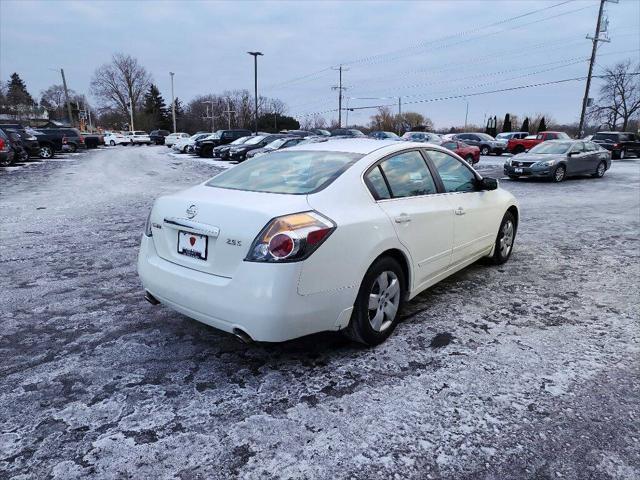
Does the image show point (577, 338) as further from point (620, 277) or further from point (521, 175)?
point (521, 175)

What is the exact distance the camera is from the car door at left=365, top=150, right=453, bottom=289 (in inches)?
135

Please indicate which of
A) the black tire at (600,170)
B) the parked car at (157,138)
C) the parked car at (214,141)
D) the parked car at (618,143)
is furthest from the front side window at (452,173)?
the parked car at (157,138)

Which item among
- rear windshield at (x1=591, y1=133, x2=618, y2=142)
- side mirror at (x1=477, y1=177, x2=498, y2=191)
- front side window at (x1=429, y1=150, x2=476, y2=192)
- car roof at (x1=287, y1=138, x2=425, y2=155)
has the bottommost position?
side mirror at (x1=477, y1=177, x2=498, y2=191)

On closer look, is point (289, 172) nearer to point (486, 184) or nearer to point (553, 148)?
point (486, 184)

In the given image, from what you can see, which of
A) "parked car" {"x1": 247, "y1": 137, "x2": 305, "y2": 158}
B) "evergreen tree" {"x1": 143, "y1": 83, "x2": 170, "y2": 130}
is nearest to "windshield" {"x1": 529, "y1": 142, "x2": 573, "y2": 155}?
"parked car" {"x1": 247, "y1": 137, "x2": 305, "y2": 158}

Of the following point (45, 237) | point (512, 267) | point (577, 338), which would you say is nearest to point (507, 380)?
point (577, 338)

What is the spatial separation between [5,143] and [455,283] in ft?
63.4

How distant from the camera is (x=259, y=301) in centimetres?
267

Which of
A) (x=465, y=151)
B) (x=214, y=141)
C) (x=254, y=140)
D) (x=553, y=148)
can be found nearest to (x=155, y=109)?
(x=214, y=141)

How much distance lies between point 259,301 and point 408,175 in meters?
A: 1.83

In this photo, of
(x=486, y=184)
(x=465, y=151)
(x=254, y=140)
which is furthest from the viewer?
(x=254, y=140)

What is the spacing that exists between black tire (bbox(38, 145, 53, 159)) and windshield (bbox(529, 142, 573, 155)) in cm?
2548

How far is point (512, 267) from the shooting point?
18.1 ft

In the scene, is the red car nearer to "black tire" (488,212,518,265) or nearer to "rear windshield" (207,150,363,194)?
"black tire" (488,212,518,265)
